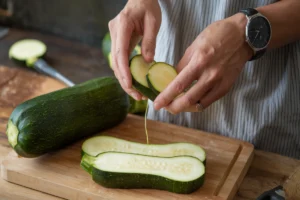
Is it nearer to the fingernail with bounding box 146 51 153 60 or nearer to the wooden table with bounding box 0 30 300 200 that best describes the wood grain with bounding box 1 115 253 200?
the wooden table with bounding box 0 30 300 200

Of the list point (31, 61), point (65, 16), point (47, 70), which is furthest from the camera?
point (65, 16)

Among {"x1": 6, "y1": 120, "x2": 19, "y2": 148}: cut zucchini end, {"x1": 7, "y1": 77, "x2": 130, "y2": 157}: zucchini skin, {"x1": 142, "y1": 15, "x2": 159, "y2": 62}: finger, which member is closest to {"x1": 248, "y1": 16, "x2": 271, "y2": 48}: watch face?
{"x1": 142, "y1": 15, "x2": 159, "y2": 62}: finger

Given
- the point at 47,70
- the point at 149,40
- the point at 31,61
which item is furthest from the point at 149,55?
the point at 31,61

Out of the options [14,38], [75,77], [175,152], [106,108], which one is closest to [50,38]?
[14,38]

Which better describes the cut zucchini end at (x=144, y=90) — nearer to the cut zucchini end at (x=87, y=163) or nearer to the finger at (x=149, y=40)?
the finger at (x=149, y=40)

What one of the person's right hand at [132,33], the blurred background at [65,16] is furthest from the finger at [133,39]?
the blurred background at [65,16]

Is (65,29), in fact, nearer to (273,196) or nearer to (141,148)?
(141,148)

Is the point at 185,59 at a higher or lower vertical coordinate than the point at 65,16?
higher

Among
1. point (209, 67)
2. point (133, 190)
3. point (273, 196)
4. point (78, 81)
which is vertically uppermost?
point (209, 67)
